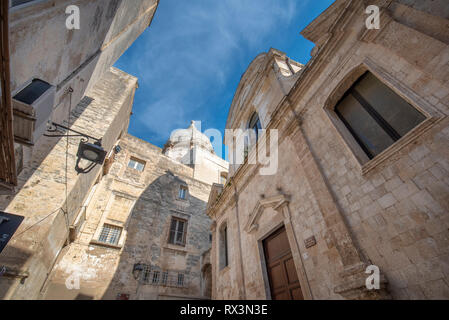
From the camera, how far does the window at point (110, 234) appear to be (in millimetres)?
11773

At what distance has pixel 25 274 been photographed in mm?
5637

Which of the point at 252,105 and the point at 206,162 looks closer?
the point at 252,105

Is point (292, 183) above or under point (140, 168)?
under

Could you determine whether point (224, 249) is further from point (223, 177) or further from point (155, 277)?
point (223, 177)

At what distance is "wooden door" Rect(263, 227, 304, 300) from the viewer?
5387 millimetres

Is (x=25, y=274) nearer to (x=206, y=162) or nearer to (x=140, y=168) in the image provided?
(x=140, y=168)

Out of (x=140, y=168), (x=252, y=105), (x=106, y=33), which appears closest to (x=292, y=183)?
(x=252, y=105)

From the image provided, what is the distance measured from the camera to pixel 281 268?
595cm

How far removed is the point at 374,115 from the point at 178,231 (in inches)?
567

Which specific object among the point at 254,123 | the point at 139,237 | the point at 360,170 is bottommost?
the point at 360,170

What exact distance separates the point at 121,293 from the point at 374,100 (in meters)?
14.0

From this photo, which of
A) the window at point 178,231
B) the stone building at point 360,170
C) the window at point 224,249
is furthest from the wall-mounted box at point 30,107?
the window at point 178,231

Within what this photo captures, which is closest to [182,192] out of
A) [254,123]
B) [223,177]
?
[223,177]

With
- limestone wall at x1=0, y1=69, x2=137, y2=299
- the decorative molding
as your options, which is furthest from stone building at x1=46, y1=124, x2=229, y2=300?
the decorative molding
